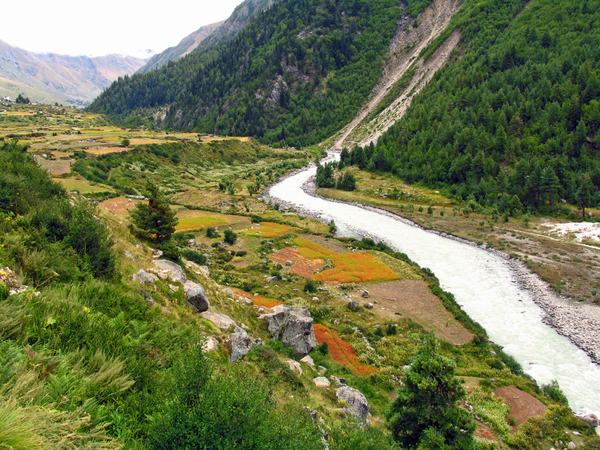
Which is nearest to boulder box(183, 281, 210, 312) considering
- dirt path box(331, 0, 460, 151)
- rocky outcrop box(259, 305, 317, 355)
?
rocky outcrop box(259, 305, 317, 355)

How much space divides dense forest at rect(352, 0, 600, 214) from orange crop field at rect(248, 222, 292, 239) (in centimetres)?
3567

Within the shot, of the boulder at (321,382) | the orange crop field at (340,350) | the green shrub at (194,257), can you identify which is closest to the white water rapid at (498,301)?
the orange crop field at (340,350)

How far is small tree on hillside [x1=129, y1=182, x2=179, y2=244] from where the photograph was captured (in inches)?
688

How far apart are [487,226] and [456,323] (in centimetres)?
2862

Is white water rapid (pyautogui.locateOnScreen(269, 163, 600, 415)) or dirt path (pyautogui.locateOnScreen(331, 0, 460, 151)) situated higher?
dirt path (pyautogui.locateOnScreen(331, 0, 460, 151))

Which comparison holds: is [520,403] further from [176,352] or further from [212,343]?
[176,352]

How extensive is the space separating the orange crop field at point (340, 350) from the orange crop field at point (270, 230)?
22126 millimetres

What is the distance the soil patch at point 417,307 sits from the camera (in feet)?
74.9

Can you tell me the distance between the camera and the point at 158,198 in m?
18.1

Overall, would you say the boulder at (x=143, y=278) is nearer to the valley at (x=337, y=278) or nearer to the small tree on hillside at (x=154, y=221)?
the valley at (x=337, y=278)

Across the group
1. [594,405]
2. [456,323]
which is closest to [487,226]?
[456,323]

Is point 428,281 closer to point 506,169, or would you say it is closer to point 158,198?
point 158,198

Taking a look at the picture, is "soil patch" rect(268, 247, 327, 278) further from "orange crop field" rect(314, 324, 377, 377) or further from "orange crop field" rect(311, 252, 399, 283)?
"orange crop field" rect(314, 324, 377, 377)

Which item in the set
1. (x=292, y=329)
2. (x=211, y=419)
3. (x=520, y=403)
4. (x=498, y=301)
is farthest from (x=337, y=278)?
(x=211, y=419)
